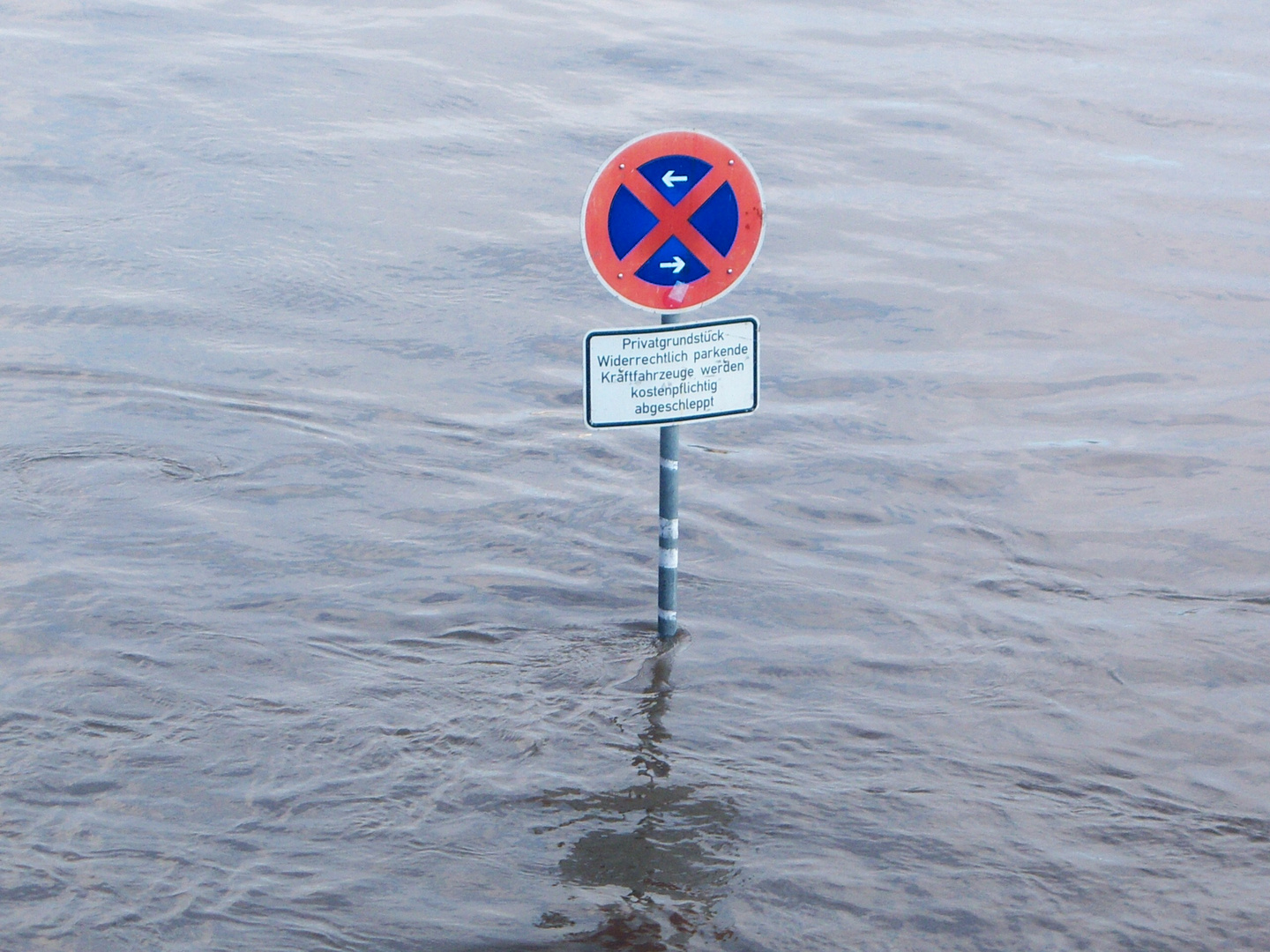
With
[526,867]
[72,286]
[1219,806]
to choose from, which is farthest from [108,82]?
[1219,806]

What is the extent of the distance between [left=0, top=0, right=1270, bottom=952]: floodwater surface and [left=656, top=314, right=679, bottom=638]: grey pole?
0.45 feet

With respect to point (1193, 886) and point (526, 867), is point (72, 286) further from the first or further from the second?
point (1193, 886)

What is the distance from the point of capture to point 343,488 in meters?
7.28

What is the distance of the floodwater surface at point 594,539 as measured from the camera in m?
4.54

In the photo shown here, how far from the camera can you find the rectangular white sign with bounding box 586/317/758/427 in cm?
529

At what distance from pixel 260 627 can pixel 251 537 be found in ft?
2.94

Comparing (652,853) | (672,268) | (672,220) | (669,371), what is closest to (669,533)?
(669,371)

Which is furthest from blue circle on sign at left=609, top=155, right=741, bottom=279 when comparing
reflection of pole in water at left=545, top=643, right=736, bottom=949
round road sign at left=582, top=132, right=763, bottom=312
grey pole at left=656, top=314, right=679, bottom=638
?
reflection of pole in water at left=545, top=643, right=736, bottom=949

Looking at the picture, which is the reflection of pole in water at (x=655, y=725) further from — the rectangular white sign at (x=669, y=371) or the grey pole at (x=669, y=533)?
the rectangular white sign at (x=669, y=371)

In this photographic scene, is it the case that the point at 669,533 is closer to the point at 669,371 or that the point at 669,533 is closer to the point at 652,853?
the point at 669,371

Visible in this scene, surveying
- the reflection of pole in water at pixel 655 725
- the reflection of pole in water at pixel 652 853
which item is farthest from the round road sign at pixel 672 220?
the reflection of pole in water at pixel 652 853

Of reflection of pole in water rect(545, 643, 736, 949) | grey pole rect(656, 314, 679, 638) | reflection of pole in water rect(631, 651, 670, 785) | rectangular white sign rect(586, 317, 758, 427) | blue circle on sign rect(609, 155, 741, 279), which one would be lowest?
reflection of pole in water rect(545, 643, 736, 949)

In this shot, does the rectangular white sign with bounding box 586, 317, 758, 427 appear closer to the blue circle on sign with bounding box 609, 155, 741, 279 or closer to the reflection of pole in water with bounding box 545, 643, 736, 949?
the blue circle on sign with bounding box 609, 155, 741, 279

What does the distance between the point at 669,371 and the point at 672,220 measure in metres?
0.58
